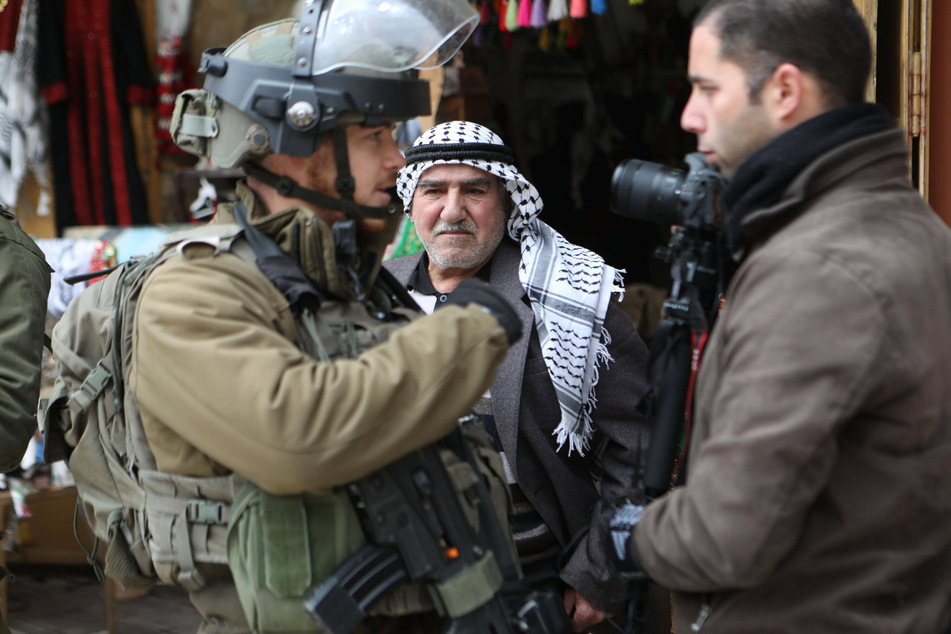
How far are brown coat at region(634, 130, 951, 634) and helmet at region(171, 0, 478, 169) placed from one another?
0.77m

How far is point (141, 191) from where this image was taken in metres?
4.84

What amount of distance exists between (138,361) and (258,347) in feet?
0.81

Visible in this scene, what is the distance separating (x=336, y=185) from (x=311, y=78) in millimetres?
211

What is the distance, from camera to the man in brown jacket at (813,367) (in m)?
1.32

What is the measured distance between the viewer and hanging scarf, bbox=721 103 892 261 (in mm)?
1447

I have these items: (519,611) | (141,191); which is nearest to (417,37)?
(519,611)

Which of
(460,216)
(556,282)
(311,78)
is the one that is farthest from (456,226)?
(311,78)

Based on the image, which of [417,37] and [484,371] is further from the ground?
[417,37]

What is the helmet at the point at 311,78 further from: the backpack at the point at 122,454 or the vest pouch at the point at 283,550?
the vest pouch at the point at 283,550

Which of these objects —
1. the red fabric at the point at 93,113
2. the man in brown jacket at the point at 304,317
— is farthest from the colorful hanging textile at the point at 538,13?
the red fabric at the point at 93,113

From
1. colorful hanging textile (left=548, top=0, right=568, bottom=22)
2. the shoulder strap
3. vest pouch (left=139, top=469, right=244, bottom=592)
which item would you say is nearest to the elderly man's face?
the shoulder strap

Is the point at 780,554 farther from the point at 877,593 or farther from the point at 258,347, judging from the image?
the point at 258,347

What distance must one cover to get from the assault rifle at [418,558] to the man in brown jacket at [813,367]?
32 centimetres

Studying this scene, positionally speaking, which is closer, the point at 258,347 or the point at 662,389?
the point at 258,347
